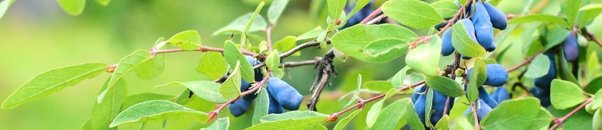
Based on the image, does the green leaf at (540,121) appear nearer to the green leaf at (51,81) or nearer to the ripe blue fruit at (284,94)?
the ripe blue fruit at (284,94)

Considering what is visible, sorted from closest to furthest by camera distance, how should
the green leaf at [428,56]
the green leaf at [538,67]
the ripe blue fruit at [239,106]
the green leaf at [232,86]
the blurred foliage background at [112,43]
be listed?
the green leaf at [428,56] < the green leaf at [232,86] < the ripe blue fruit at [239,106] < the green leaf at [538,67] < the blurred foliage background at [112,43]

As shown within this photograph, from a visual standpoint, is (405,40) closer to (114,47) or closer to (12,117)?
(114,47)

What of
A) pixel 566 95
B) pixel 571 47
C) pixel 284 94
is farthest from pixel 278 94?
pixel 571 47

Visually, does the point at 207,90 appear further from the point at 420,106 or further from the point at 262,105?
the point at 420,106

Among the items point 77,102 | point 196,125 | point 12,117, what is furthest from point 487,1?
point 12,117

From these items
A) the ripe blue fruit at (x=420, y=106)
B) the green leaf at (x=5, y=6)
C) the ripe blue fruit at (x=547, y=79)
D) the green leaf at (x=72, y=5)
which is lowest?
the ripe blue fruit at (x=547, y=79)

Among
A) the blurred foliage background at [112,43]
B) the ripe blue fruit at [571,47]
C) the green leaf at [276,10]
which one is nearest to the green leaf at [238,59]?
the green leaf at [276,10]

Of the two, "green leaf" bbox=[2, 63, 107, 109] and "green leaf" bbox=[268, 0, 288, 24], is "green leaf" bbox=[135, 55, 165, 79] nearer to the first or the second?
"green leaf" bbox=[2, 63, 107, 109]

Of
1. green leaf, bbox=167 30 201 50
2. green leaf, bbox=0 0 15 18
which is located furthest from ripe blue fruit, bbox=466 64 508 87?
green leaf, bbox=0 0 15 18
